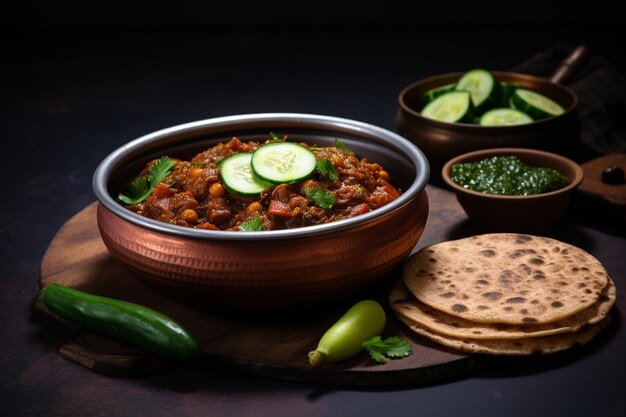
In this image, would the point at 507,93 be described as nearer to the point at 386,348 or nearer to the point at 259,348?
the point at 386,348

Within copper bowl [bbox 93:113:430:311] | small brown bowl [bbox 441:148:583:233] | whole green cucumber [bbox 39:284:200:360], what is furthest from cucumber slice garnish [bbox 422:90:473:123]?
whole green cucumber [bbox 39:284:200:360]

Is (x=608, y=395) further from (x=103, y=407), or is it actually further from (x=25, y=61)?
(x=25, y=61)

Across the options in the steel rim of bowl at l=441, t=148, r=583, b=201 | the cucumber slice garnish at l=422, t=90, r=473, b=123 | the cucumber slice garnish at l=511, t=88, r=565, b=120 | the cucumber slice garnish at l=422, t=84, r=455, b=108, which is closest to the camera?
the steel rim of bowl at l=441, t=148, r=583, b=201

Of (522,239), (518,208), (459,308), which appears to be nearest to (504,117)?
(518,208)

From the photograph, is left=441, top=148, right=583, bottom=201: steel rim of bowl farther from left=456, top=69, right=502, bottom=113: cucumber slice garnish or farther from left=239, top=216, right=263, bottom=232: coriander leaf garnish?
left=239, top=216, right=263, bottom=232: coriander leaf garnish

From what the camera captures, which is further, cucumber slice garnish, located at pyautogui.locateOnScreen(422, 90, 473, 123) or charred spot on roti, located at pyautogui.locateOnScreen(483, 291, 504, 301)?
cucumber slice garnish, located at pyautogui.locateOnScreen(422, 90, 473, 123)

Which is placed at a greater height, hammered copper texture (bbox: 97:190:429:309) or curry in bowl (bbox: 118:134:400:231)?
curry in bowl (bbox: 118:134:400:231)

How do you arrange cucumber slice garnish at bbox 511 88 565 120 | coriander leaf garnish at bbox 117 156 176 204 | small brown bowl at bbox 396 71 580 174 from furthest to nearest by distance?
cucumber slice garnish at bbox 511 88 565 120, small brown bowl at bbox 396 71 580 174, coriander leaf garnish at bbox 117 156 176 204
